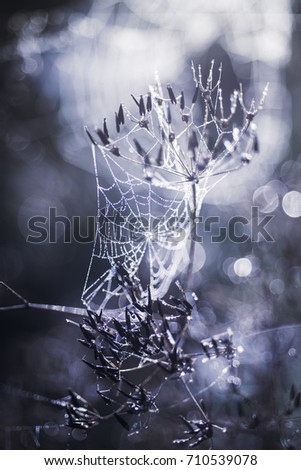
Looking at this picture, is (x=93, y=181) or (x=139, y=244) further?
(x=93, y=181)

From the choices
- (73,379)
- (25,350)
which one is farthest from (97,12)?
(73,379)

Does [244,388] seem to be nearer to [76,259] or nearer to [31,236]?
[76,259]

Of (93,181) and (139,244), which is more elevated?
(93,181)

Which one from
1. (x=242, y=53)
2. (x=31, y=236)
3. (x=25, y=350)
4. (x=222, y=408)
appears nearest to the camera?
(x=222, y=408)

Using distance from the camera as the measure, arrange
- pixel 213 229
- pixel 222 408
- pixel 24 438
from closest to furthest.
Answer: pixel 222 408 → pixel 24 438 → pixel 213 229

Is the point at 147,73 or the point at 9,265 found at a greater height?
the point at 147,73

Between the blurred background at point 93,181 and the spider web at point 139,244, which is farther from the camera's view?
the blurred background at point 93,181

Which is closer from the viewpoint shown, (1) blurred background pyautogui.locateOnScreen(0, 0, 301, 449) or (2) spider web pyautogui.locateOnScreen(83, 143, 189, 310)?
(2) spider web pyautogui.locateOnScreen(83, 143, 189, 310)

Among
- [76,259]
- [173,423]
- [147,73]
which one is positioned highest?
[147,73]
